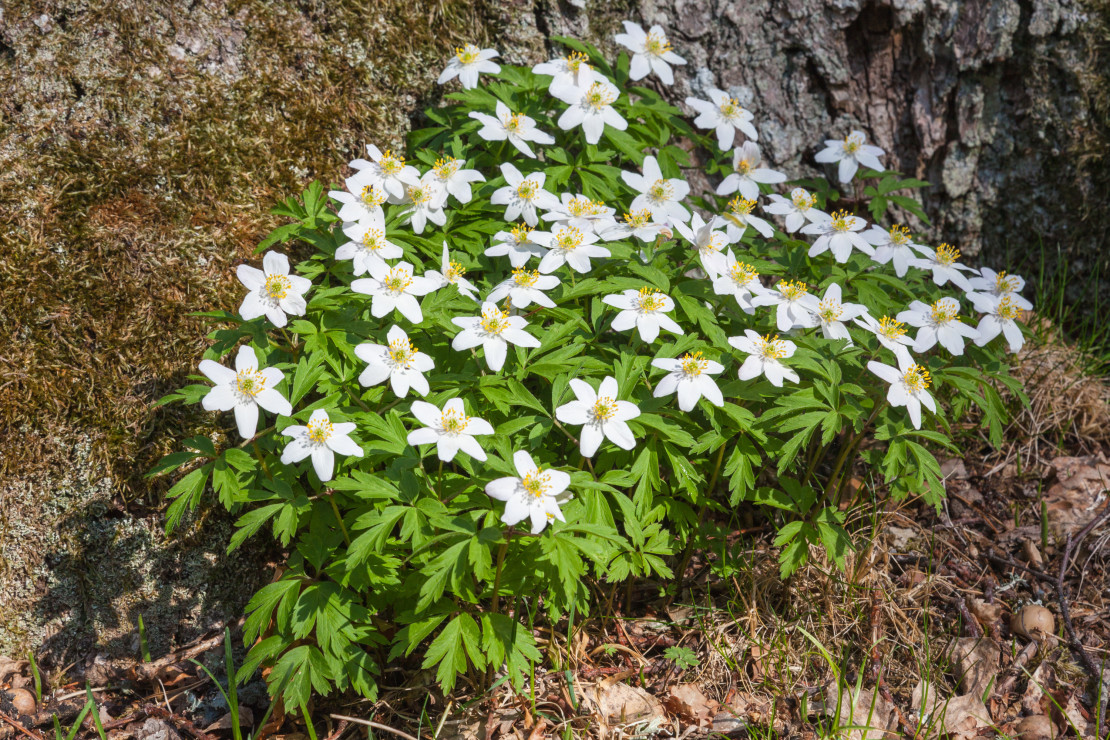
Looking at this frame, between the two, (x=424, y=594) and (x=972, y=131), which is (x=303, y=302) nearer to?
(x=424, y=594)

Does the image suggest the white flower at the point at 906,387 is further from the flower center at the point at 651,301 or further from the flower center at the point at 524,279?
the flower center at the point at 524,279

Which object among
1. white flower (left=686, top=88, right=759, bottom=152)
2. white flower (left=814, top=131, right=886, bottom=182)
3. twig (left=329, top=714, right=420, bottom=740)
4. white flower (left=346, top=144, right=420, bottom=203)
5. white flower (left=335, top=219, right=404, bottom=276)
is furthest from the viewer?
white flower (left=814, top=131, right=886, bottom=182)

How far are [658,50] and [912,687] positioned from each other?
3.28 m

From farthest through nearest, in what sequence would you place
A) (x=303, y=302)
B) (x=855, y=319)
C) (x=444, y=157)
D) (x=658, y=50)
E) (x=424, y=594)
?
(x=658, y=50) → (x=444, y=157) → (x=855, y=319) → (x=303, y=302) → (x=424, y=594)

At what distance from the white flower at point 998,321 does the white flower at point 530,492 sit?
2041 millimetres

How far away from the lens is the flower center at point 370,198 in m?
3.12

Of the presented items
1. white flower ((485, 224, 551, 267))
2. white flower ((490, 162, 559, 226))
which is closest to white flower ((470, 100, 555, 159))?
white flower ((490, 162, 559, 226))

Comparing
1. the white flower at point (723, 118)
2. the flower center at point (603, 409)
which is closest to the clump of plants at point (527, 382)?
the flower center at point (603, 409)

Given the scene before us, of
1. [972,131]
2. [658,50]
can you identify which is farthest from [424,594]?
[972,131]

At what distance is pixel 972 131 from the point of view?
4.81m

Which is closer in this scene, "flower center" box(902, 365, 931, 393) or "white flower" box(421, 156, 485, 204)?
"flower center" box(902, 365, 931, 393)

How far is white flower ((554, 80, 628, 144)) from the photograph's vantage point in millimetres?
3545

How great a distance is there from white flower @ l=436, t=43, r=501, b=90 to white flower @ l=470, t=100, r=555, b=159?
0.22 m

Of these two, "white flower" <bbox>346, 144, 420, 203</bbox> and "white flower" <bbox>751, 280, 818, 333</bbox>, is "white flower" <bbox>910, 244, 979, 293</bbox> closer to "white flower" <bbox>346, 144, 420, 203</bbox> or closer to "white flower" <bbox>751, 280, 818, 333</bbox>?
"white flower" <bbox>751, 280, 818, 333</bbox>
